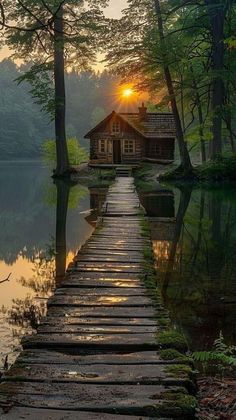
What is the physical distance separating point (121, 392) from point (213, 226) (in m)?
13.3

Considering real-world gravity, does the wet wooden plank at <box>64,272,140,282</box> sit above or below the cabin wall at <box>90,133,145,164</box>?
below

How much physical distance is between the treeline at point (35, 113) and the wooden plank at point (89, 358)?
103m

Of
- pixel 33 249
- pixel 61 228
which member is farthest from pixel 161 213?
pixel 33 249

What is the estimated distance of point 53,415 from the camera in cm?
360

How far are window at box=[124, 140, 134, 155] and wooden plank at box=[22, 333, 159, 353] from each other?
38.7 m

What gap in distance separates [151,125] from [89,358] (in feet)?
137

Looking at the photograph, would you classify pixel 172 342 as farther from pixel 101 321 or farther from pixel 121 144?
pixel 121 144

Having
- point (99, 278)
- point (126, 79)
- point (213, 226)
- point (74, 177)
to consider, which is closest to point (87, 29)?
point (126, 79)

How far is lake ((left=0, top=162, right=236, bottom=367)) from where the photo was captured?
7637mm

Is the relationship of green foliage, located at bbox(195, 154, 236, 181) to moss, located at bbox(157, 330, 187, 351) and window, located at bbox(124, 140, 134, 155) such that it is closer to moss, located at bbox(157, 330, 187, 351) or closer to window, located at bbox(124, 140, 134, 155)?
window, located at bbox(124, 140, 134, 155)

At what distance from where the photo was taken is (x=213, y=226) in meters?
16.8

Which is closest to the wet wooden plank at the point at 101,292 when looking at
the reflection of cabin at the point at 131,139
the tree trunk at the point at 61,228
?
the tree trunk at the point at 61,228

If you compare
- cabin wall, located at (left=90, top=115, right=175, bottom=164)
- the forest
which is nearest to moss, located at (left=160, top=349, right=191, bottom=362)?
the forest

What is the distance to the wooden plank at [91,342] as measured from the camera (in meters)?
5.10
